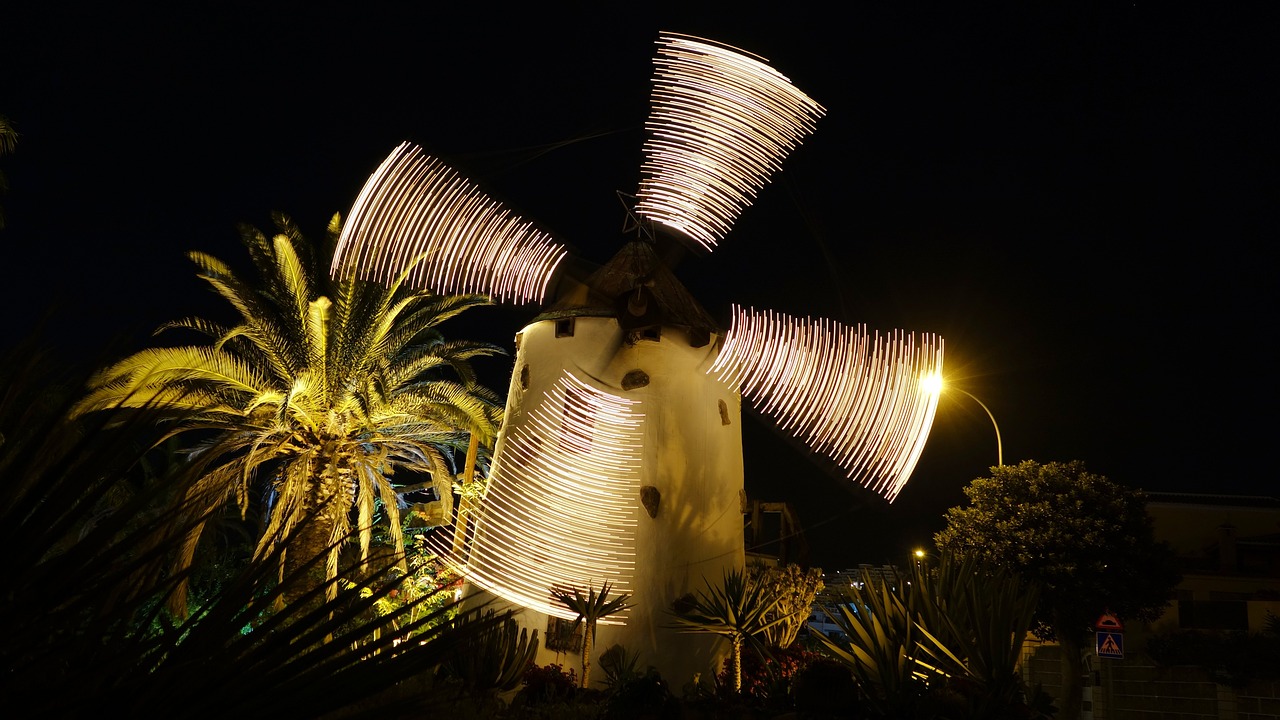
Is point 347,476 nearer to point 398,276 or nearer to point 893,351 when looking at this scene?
point 398,276

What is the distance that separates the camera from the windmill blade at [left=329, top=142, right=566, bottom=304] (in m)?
17.5

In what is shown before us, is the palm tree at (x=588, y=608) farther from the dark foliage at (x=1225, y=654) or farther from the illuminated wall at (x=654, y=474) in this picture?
the dark foliage at (x=1225, y=654)

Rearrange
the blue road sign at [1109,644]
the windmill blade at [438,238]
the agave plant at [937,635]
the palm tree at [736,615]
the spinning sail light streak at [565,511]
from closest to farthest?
the agave plant at [937,635], the blue road sign at [1109,644], the palm tree at [736,615], the windmill blade at [438,238], the spinning sail light streak at [565,511]

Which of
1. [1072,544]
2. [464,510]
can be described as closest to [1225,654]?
[1072,544]

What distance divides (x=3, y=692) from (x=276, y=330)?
1828 centimetres

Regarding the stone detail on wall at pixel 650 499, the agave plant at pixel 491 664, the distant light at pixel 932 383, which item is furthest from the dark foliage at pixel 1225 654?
the agave plant at pixel 491 664

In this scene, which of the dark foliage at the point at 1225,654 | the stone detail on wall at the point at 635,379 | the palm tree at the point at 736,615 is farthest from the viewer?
the dark foliage at the point at 1225,654

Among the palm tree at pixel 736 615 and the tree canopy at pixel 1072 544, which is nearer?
the palm tree at pixel 736 615

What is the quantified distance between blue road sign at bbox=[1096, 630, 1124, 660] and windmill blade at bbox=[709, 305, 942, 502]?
4.06 m

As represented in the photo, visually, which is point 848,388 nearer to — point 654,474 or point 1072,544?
point 654,474

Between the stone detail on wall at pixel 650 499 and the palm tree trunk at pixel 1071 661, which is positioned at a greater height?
the stone detail on wall at pixel 650 499

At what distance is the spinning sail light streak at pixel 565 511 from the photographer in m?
17.7

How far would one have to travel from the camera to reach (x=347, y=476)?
19.2 m

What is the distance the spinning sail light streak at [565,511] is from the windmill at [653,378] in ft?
0.14
